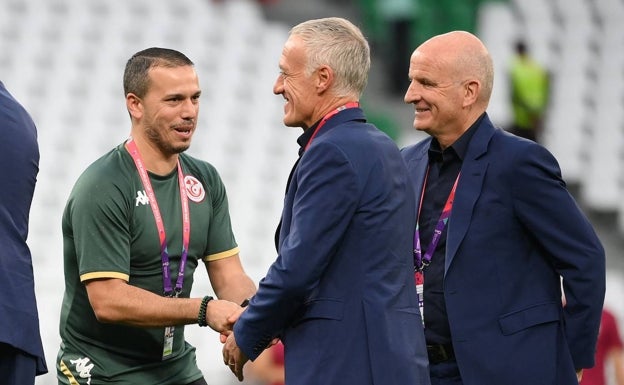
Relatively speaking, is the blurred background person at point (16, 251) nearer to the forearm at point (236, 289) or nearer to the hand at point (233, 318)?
the hand at point (233, 318)

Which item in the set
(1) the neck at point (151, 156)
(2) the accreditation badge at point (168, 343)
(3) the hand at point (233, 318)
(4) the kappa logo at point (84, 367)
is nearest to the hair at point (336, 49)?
(1) the neck at point (151, 156)

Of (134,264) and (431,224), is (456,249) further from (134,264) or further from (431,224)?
(134,264)

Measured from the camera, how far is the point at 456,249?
4.65 meters

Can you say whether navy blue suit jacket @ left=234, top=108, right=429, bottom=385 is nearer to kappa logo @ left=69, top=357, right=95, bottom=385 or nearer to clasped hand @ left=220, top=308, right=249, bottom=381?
clasped hand @ left=220, top=308, right=249, bottom=381

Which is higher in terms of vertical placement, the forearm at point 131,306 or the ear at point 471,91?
the ear at point 471,91

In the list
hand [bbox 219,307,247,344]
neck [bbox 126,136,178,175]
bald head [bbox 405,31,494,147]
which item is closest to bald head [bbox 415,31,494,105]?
bald head [bbox 405,31,494,147]

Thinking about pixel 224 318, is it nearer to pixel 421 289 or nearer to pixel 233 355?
pixel 233 355

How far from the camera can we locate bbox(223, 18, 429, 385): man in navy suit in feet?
13.6

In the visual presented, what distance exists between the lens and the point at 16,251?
4316mm

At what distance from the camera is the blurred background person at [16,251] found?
4266 mm

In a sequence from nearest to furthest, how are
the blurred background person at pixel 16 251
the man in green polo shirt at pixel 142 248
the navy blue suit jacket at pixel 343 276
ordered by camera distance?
the navy blue suit jacket at pixel 343 276 < the blurred background person at pixel 16 251 < the man in green polo shirt at pixel 142 248

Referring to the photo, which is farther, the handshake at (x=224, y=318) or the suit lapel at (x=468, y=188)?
the suit lapel at (x=468, y=188)

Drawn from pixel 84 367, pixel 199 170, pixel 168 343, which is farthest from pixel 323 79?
pixel 84 367

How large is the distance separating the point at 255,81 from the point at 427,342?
765 centimetres
